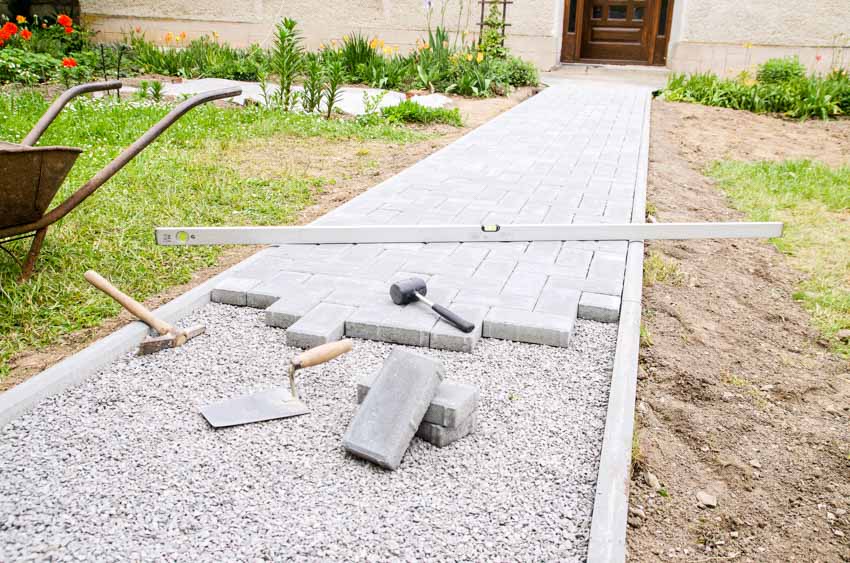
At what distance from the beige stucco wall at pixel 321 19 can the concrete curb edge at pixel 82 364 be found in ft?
35.5

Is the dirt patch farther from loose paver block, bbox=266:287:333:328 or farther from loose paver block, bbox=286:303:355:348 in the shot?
loose paver block, bbox=266:287:333:328

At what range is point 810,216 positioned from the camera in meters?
5.61

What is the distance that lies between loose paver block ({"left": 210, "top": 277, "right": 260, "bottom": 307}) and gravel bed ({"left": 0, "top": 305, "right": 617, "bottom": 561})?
0.54 m

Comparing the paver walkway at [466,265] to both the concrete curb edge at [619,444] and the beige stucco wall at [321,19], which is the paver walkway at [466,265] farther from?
the beige stucco wall at [321,19]

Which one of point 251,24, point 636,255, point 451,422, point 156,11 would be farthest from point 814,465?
point 156,11

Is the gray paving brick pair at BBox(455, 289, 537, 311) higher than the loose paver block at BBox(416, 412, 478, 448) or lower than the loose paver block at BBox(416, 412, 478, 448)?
higher

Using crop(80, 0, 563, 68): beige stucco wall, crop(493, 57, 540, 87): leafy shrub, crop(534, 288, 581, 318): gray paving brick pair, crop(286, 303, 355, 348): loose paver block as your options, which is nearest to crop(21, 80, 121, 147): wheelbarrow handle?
crop(286, 303, 355, 348): loose paver block

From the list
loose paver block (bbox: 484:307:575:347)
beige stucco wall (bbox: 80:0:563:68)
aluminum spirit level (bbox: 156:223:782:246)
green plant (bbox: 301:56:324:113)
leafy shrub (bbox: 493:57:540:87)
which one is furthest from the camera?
beige stucco wall (bbox: 80:0:563:68)

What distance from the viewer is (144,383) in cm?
274

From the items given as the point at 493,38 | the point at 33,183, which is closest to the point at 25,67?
the point at 493,38

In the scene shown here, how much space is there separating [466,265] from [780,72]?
940 centimetres

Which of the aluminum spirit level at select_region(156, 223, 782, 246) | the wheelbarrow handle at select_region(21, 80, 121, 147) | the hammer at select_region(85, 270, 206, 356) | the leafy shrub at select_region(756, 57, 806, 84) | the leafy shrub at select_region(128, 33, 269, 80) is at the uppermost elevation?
the leafy shrub at select_region(756, 57, 806, 84)

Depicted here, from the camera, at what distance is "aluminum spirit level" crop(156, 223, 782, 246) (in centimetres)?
392

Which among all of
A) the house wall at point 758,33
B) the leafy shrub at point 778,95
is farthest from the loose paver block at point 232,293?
the house wall at point 758,33
